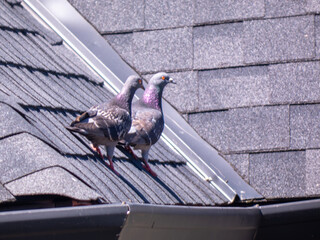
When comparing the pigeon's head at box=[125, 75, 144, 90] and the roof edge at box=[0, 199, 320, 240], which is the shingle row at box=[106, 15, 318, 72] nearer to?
the pigeon's head at box=[125, 75, 144, 90]

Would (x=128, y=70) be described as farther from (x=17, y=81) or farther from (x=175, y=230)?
(x=175, y=230)

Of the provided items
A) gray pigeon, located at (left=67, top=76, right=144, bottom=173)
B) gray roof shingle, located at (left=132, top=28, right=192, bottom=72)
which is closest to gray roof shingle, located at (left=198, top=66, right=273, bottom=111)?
gray roof shingle, located at (left=132, top=28, right=192, bottom=72)

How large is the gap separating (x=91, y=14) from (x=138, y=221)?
2.92 m

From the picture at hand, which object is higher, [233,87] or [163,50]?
[163,50]

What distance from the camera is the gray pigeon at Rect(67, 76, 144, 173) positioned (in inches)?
152

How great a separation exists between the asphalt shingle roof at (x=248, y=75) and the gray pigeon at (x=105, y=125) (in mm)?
1060

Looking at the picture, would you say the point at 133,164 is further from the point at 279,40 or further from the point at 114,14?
the point at 114,14

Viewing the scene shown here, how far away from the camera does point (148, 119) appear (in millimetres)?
4539

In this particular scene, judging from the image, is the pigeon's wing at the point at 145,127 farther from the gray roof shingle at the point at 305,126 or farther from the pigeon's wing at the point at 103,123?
the gray roof shingle at the point at 305,126

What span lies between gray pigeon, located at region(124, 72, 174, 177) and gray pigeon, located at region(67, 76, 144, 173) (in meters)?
0.22

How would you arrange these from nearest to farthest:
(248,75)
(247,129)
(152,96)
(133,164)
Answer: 1. (133,164)
2. (152,96)
3. (247,129)
4. (248,75)

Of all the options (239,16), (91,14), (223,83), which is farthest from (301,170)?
(91,14)

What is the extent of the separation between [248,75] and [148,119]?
0.88m

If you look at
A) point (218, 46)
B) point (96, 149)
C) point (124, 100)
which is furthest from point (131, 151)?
point (218, 46)
